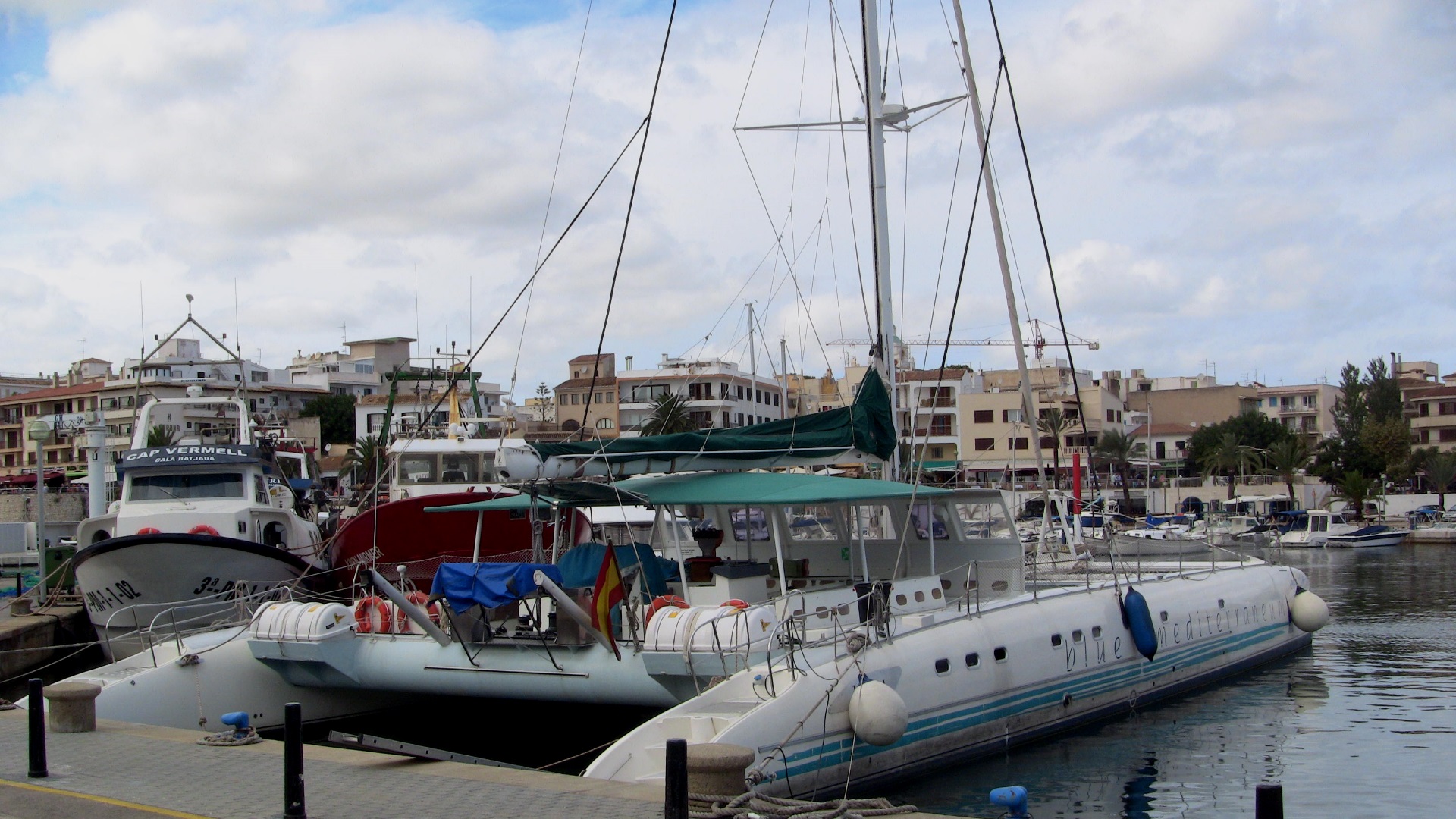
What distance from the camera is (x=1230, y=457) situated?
7944 centimetres

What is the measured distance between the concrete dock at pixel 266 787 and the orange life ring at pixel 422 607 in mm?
2871

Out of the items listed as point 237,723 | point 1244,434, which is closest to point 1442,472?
point 1244,434

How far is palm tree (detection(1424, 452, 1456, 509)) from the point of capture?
233 ft

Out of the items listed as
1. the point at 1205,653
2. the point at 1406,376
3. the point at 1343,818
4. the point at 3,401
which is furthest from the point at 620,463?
the point at 1406,376

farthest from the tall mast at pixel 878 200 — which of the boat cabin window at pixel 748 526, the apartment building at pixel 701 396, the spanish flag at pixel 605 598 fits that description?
the apartment building at pixel 701 396

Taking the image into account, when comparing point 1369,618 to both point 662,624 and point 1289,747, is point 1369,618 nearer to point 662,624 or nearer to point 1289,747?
point 1289,747

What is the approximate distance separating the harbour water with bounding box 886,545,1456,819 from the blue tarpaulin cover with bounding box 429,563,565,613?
3.81 m

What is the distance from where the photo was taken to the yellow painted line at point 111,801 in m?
7.51

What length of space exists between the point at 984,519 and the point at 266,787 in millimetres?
9070

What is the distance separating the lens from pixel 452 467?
69.4 feet

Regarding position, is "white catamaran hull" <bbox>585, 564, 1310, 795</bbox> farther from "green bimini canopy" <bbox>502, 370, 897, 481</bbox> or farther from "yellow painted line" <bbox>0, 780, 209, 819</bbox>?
"yellow painted line" <bbox>0, 780, 209, 819</bbox>

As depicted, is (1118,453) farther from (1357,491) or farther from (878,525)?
(878,525)

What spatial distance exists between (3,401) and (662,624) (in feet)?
296

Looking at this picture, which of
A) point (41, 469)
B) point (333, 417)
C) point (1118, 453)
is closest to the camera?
point (41, 469)
